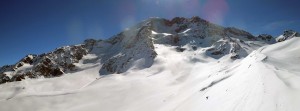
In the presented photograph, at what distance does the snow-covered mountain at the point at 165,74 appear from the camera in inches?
630

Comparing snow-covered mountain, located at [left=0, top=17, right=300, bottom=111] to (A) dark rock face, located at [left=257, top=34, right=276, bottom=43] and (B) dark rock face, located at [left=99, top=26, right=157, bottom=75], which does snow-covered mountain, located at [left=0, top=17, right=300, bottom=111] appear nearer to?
(B) dark rock face, located at [left=99, top=26, right=157, bottom=75]

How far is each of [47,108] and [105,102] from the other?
33.0 ft

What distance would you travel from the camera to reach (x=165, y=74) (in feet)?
199

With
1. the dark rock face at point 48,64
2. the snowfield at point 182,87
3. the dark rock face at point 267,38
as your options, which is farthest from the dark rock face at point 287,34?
the dark rock face at point 48,64

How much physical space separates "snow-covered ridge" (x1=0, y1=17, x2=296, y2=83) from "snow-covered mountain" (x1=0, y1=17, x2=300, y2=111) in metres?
0.36

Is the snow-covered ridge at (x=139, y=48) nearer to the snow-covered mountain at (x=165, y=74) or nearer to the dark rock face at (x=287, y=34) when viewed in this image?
the snow-covered mountain at (x=165, y=74)

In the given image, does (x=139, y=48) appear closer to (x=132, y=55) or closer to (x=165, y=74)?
(x=132, y=55)

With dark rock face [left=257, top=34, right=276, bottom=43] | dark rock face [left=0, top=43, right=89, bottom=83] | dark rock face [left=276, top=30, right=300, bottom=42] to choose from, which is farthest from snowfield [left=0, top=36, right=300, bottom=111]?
dark rock face [left=276, top=30, right=300, bottom=42]

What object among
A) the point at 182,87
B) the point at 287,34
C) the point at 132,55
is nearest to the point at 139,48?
the point at 132,55

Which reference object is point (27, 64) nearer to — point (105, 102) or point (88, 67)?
point (88, 67)

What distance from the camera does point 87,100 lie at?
Answer: 4228 centimetres

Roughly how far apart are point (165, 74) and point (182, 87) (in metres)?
20.1

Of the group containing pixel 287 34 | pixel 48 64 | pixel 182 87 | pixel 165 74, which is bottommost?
pixel 182 87

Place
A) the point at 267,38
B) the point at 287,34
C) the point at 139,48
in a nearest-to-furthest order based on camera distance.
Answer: the point at 139,48
the point at 287,34
the point at 267,38
